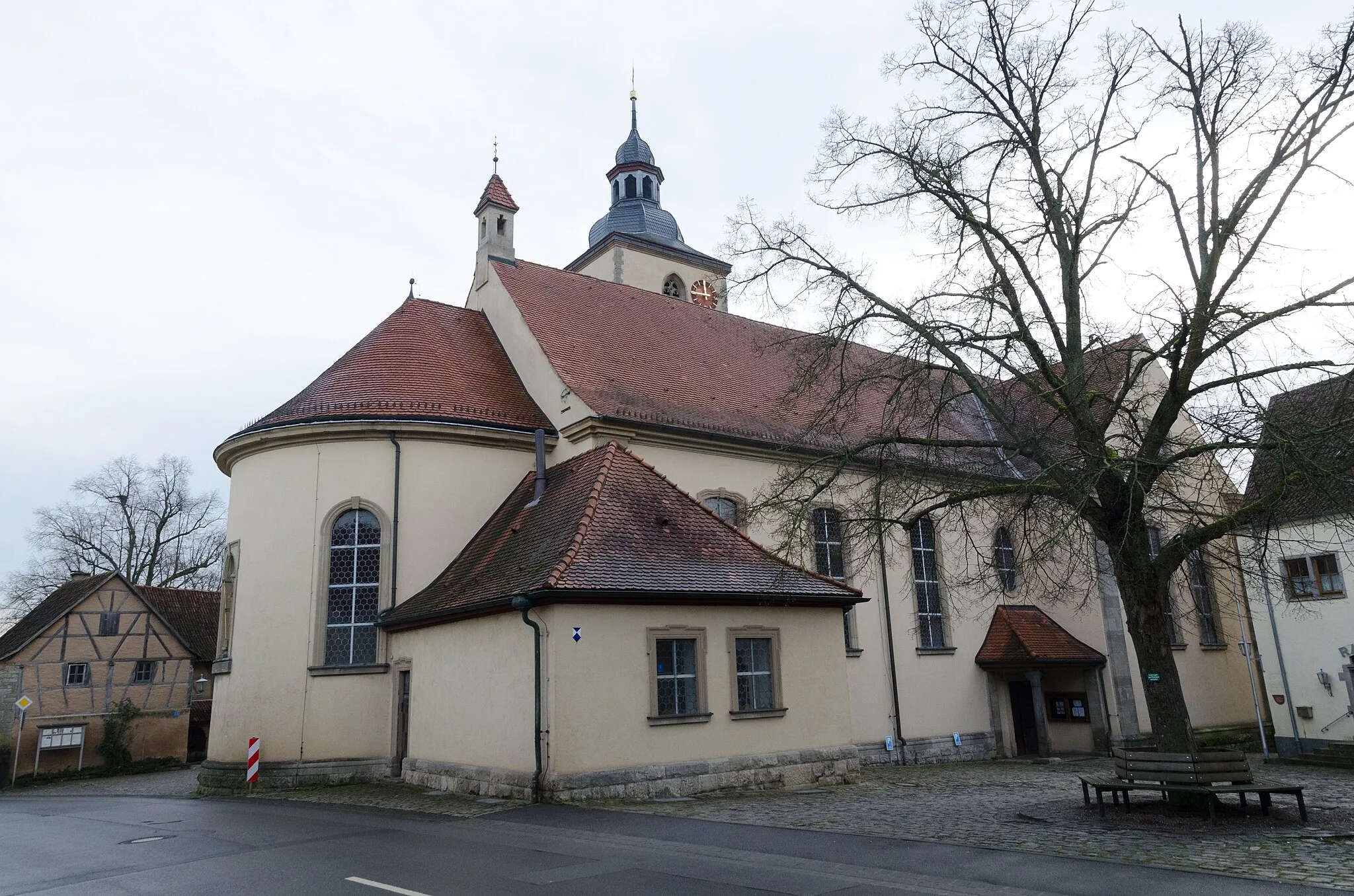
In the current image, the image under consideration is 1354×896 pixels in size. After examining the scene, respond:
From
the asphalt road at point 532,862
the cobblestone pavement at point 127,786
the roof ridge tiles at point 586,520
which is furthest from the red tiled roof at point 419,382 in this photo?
the asphalt road at point 532,862

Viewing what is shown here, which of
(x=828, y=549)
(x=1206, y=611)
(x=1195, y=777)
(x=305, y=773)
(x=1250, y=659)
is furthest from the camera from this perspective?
(x=1206, y=611)

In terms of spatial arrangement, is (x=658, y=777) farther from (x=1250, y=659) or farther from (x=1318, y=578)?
(x=1250, y=659)

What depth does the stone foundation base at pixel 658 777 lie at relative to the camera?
12062mm

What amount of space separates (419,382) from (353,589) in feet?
13.1

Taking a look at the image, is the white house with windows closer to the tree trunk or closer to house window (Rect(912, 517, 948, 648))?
house window (Rect(912, 517, 948, 648))

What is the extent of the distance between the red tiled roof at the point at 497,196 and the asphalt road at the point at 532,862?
13973 millimetres

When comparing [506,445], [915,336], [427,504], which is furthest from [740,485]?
[915,336]

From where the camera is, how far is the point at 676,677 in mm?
13445

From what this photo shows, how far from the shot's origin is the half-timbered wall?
28.0 m

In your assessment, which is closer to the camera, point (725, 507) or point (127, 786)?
point (725, 507)

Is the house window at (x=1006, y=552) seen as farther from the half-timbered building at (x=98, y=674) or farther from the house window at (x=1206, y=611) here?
the half-timbered building at (x=98, y=674)

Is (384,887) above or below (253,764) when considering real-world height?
below

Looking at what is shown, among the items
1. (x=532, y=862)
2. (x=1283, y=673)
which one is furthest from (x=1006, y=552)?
(x=532, y=862)

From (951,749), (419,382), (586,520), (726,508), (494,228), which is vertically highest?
(494,228)
